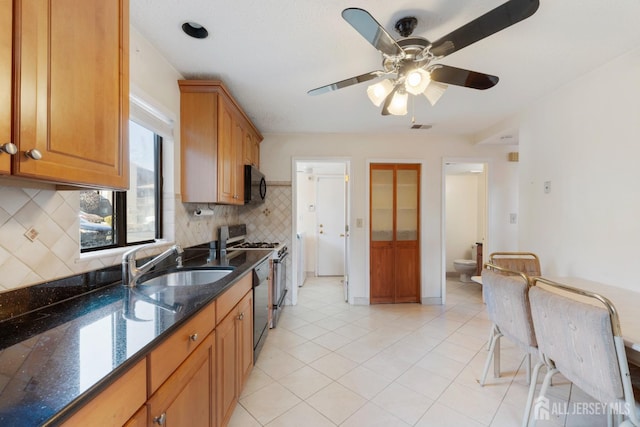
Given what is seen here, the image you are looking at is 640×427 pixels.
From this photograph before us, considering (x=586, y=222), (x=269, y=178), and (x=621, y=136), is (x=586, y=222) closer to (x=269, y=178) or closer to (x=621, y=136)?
(x=621, y=136)

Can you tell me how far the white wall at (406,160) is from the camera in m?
3.68

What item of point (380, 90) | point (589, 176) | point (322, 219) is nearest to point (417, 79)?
point (380, 90)

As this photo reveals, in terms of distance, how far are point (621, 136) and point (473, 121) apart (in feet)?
4.90

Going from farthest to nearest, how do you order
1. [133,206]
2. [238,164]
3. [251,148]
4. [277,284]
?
[251,148]
[277,284]
[238,164]
[133,206]

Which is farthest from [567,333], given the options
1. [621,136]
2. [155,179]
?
[155,179]

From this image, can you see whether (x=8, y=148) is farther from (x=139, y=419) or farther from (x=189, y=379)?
(x=189, y=379)

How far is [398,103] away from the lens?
181 centimetres

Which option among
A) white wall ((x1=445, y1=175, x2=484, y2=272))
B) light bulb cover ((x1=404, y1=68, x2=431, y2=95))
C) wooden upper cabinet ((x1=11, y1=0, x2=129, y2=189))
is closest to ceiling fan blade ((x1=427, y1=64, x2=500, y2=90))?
light bulb cover ((x1=404, y1=68, x2=431, y2=95))

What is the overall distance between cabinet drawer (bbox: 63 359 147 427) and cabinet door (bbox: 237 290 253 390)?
91 centimetres

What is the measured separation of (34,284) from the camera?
1.06 meters

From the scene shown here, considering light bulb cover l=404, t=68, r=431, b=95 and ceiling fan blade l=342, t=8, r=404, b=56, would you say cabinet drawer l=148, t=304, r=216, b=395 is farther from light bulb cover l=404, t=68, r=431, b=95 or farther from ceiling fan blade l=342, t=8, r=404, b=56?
light bulb cover l=404, t=68, r=431, b=95

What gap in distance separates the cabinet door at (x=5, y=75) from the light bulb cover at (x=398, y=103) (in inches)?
66.8

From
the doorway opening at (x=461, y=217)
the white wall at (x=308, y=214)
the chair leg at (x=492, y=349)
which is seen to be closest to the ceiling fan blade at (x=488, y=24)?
the chair leg at (x=492, y=349)

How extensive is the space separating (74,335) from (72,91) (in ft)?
2.54
